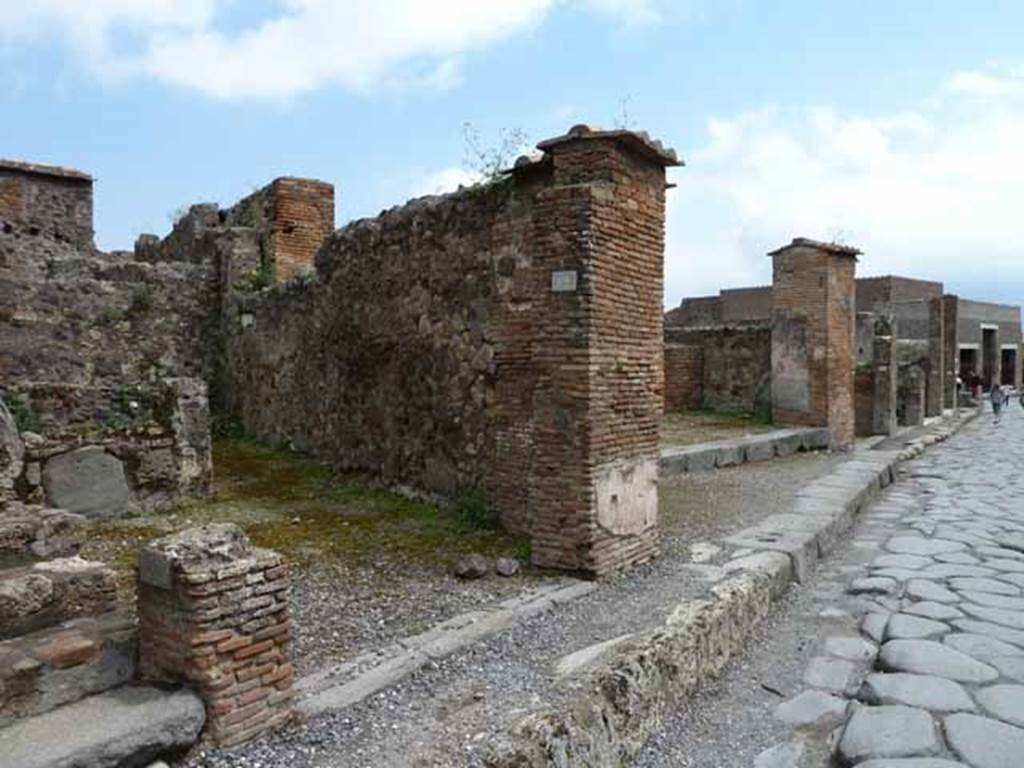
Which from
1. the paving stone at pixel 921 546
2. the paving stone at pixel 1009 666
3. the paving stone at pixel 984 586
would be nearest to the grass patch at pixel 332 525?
the paving stone at pixel 1009 666

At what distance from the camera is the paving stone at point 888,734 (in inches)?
126

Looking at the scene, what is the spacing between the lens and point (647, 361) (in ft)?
16.6

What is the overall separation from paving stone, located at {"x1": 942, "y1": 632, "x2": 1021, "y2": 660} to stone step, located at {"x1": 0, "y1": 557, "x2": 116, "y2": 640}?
4240 mm

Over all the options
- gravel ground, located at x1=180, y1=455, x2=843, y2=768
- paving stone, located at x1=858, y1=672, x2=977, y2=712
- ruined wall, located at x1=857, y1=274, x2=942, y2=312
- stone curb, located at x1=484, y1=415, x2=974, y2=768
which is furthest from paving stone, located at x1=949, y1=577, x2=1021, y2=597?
ruined wall, located at x1=857, y1=274, x2=942, y2=312

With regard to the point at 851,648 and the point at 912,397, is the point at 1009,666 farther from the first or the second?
the point at 912,397

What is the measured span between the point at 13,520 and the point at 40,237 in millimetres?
11002

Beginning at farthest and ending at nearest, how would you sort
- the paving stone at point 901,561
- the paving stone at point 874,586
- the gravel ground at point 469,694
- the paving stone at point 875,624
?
the paving stone at point 901,561
the paving stone at point 874,586
the paving stone at point 875,624
the gravel ground at point 469,694

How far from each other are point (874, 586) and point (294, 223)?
885cm

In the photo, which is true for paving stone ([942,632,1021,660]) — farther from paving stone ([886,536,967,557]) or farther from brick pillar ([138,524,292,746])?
brick pillar ([138,524,292,746])

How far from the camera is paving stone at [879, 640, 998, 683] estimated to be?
393cm

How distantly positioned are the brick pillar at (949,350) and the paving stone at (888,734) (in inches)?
809

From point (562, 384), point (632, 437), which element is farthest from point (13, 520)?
point (632, 437)

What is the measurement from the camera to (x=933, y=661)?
13.5ft

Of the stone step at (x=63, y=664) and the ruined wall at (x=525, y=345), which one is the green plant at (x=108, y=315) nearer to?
the ruined wall at (x=525, y=345)
